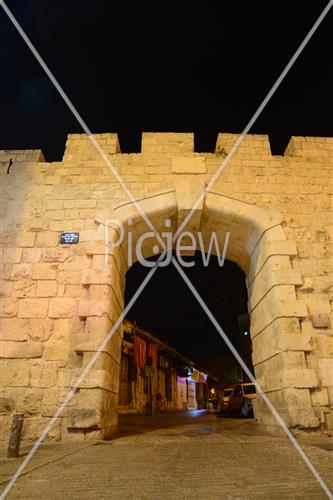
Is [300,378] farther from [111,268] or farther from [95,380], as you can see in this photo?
[111,268]

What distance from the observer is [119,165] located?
5.30 meters

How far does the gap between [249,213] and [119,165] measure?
216cm

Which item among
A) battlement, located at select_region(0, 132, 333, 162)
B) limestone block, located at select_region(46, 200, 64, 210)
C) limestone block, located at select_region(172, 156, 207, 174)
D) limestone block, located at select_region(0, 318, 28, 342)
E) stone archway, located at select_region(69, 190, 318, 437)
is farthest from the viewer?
battlement, located at select_region(0, 132, 333, 162)

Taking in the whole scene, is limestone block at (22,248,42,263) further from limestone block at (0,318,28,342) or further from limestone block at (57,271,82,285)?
limestone block at (0,318,28,342)

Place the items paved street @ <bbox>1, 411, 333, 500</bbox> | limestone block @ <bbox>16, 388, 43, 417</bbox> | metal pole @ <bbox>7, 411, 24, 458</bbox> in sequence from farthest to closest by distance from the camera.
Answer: limestone block @ <bbox>16, 388, 43, 417</bbox>
metal pole @ <bbox>7, 411, 24, 458</bbox>
paved street @ <bbox>1, 411, 333, 500</bbox>

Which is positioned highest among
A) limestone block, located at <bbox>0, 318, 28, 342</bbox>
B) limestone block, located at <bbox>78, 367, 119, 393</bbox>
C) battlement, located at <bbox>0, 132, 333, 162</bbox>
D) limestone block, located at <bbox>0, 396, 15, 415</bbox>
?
battlement, located at <bbox>0, 132, 333, 162</bbox>

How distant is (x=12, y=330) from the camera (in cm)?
412

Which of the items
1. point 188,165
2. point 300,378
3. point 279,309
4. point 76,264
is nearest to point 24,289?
point 76,264

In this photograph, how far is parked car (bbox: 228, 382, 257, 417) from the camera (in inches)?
421

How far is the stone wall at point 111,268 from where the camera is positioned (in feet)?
12.7

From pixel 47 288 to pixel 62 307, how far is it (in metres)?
0.35

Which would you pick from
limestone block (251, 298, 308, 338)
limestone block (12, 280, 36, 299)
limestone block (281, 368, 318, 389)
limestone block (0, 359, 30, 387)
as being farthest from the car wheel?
limestone block (12, 280, 36, 299)

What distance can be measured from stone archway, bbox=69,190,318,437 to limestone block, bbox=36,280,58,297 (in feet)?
1.36

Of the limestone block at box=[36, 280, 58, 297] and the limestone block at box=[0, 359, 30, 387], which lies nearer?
the limestone block at box=[0, 359, 30, 387]
